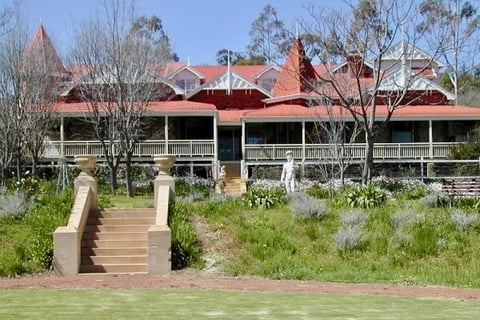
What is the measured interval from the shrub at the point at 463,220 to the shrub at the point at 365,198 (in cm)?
264

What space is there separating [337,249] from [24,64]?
17.5 metres

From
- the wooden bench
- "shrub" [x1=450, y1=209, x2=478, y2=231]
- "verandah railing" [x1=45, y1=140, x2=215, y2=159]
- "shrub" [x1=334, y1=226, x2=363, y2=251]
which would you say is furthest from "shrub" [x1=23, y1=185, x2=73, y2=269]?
"verandah railing" [x1=45, y1=140, x2=215, y2=159]

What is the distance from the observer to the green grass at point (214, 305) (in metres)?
8.80

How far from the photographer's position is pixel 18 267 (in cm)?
1452

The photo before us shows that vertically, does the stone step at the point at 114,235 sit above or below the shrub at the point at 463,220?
below

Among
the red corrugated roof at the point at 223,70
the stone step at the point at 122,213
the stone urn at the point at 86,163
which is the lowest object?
the stone step at the point at 122,213

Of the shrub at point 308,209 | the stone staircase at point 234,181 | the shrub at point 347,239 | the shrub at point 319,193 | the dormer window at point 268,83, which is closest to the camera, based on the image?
the shrub at point 347,239

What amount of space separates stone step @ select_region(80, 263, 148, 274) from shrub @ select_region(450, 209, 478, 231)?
306 inches

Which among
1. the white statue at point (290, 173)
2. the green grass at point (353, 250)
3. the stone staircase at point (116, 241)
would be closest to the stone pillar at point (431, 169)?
the white statue at point (290, 173)

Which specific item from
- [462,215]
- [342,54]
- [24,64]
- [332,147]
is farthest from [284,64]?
[462,215]

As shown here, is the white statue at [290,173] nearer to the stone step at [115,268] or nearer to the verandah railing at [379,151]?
the stone step at [115,268]

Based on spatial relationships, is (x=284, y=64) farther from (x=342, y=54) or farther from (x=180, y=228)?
(x=180, y=228)

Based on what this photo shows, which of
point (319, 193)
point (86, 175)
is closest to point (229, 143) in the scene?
point (319, 193)

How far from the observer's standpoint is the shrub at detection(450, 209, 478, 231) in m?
16.4
